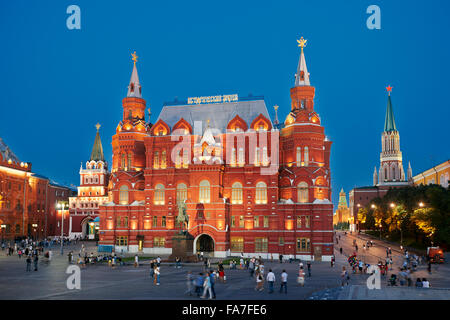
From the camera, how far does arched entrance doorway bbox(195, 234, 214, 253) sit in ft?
236

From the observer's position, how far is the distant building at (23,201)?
4053 inches

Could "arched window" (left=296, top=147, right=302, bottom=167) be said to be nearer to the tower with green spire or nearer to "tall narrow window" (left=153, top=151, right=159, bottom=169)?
"tall narrow window" (left=153, top=151, right=159, bottom=169)

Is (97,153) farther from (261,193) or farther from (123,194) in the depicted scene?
(261,193)

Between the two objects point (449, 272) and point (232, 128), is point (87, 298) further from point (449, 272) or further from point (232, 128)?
point (232, 128)

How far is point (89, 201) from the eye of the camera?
120 m

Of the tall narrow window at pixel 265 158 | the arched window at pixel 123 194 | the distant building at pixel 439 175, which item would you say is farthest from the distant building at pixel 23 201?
the distant building at pixel 439 175

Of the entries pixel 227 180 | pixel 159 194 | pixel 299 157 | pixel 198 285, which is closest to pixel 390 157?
pixel 299 157

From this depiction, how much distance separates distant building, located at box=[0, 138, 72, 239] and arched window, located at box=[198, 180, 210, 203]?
176 ft

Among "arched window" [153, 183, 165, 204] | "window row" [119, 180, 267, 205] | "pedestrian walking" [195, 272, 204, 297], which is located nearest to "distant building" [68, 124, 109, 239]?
"arched window" [153, 183, 165, 204]

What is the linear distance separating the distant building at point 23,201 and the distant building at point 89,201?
7474 mm

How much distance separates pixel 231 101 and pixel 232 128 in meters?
6.24

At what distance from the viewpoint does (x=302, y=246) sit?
69.4 meters

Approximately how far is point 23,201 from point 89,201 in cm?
1652

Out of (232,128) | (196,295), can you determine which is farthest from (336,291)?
(232,128)
